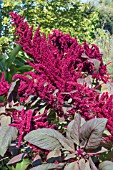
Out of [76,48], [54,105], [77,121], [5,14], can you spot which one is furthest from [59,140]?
[5,14]

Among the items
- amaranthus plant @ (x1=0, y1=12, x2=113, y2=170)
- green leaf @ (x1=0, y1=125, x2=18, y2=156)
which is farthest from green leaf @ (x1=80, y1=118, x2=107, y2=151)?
green leaf @ (x1=0, y1=125, x2=18, y2=156)

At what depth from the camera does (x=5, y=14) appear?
11.0 meters

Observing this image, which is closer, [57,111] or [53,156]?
[53,156]

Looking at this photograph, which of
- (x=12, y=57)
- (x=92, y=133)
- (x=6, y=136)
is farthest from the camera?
(x=12, y=57)

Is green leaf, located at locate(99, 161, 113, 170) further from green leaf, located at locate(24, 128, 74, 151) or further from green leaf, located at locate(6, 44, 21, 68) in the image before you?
green leaf, located at locate(6, 44, 21, 68)

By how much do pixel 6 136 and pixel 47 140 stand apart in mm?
198

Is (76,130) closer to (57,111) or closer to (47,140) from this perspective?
(47,140)

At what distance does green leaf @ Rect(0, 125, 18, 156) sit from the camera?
1.03 m

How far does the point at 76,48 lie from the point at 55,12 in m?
10.5

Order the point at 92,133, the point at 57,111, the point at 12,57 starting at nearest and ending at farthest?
1. the point at 92,133
2. the point at 57,111
3. the point at 12,57

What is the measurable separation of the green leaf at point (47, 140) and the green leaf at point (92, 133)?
0.05 meters

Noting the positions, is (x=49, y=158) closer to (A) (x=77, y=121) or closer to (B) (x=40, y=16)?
(A) (x=77, y=121)

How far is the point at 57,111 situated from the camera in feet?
3.92

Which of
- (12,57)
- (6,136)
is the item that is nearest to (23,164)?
(6,136)
